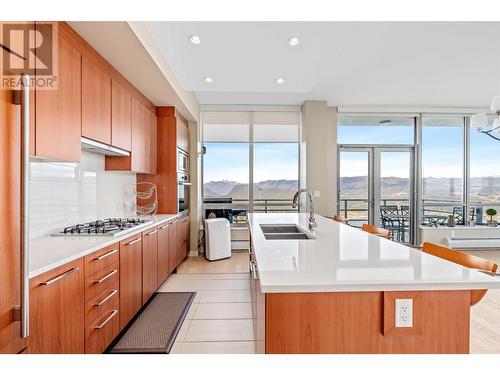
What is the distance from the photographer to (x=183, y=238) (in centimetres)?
434

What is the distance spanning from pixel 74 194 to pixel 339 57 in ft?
10.9

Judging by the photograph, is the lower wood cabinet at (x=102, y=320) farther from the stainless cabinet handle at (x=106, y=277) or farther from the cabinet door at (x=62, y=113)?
the cabinet door at (x=62, y=113)

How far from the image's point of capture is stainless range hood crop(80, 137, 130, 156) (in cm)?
224

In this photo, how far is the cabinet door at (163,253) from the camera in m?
3.16

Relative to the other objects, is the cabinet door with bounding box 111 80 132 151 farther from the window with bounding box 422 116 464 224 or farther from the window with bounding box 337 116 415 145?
the window with bounding box 422 116 464 224

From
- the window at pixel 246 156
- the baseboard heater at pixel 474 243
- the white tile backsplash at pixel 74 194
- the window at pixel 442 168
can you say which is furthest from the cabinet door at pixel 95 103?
the baseboard heater at pixel 474 243

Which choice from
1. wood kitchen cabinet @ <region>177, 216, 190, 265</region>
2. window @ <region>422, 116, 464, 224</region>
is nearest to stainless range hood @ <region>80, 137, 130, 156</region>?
wood kitchen cabinet @ <region>177, 216, 190, 265</region>

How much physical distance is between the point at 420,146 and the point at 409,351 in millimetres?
5439

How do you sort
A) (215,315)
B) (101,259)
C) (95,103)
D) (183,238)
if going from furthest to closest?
(183,238) → (215,315) → (95,103) → (101,259)

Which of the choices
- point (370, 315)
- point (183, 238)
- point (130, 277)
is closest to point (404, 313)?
point (370, 315)

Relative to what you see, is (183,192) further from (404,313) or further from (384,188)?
(384,188)

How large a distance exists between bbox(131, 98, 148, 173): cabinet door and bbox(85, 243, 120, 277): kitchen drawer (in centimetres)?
132

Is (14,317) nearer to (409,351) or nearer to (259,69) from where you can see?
(409,351)

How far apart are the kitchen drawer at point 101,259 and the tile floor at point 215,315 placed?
879mm
